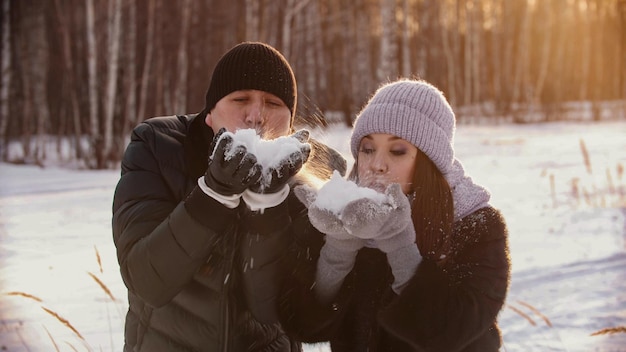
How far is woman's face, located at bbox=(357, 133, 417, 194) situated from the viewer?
69.8 inches

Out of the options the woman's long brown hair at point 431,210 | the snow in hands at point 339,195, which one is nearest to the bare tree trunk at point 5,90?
the woman's long brown hair at point 431,210

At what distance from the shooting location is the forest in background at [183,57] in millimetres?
11906

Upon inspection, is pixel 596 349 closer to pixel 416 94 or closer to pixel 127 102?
pixel 416 94

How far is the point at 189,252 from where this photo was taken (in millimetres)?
1559

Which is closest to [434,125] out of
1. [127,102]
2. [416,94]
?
[416,94]

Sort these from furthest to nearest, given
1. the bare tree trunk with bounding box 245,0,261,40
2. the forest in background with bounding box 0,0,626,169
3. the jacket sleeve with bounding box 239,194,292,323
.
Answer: the bare tree trunk with bounding box 245,0,261,40
the forest in background with bounding box 0,0,626,169
the jacket sleeve with bounding box 239,194,292,323

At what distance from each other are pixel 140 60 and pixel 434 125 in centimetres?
1687

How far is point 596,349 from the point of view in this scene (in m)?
3.38

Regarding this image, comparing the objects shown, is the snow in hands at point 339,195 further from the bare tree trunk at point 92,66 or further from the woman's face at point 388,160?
the bare tree trunk at point 92,66

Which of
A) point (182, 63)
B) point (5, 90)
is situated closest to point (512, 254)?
point (5, 90)

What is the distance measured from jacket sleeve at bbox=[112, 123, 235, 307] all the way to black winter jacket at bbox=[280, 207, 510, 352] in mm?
317

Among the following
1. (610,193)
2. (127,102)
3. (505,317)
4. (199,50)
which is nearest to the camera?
(505,317)

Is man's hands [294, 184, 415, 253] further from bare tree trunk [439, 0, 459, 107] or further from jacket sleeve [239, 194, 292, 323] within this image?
bare tree trunk [439, 0, 459, 107]

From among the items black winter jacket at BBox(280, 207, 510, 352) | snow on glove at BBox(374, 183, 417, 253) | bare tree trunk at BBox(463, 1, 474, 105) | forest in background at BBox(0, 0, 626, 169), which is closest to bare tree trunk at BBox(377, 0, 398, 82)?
forest in background at BBox(0, 0, 626, 169)
